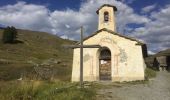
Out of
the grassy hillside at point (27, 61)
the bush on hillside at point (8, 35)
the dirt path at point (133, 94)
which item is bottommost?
the dirt path at point (133, 94)

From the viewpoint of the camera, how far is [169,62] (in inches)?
2427

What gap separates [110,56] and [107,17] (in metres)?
4.04

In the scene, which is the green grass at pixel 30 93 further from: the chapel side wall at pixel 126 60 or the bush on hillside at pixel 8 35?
the bush on hillside at pixel 8 35

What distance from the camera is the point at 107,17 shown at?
91.2 ft

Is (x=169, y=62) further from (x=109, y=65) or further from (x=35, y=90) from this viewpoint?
(x=35, y=90)

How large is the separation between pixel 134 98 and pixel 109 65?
13.6 meters

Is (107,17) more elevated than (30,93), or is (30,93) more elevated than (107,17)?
(107,17)

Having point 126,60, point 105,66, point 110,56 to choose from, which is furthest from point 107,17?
point 126,60

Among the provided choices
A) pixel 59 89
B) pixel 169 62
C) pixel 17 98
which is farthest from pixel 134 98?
pixel 169 62

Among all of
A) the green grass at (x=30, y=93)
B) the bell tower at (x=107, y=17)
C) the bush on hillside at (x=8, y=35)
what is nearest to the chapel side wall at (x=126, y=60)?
the bell tower at (x=107, y=17)

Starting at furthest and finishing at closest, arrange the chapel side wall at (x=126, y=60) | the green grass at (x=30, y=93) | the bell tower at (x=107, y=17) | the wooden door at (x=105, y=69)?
1. the bell tower at (x=107, y=17)
2. the wooden door at (x=105, y=69)
3. the chapel side wall at (x=126, y=60)
4. the green grass at (x=30, y=93)

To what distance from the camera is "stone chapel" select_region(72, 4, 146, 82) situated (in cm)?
2516

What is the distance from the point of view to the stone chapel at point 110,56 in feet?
82.5

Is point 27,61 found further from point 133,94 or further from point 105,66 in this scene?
point 133,94
